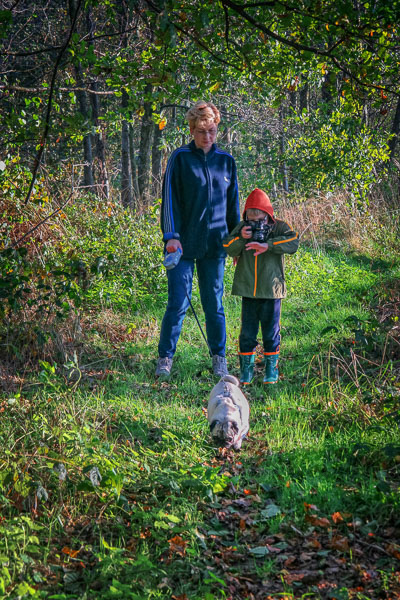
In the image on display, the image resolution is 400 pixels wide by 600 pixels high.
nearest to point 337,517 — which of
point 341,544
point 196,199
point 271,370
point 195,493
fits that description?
point 341,544

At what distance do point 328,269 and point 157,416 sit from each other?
196 inches

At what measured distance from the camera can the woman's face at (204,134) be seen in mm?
4775

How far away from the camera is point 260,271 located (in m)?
4.88

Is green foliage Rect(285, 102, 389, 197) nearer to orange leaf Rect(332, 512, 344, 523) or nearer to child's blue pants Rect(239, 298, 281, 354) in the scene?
child's blue pants Rect(239, 298, 281, 354)

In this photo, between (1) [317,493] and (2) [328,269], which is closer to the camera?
(1) [317,493]

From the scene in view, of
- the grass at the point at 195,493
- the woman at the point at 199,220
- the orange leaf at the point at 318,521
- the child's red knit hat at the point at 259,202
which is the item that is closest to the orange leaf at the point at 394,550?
the grass at the point at 195,493

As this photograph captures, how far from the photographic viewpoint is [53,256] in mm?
5992

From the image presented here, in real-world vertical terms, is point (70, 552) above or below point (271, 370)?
below

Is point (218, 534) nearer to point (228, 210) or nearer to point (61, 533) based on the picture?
point (61, 533)

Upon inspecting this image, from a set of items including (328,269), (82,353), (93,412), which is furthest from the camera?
(328,269)

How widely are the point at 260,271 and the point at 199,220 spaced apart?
0.74 meters

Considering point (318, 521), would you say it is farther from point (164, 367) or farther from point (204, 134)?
point (204, 134)

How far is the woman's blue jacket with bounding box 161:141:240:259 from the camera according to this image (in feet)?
16.2

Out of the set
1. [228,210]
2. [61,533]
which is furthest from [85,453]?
[228,210]
